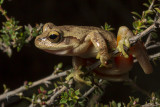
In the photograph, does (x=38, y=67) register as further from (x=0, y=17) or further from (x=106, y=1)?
(x=106, y=1)

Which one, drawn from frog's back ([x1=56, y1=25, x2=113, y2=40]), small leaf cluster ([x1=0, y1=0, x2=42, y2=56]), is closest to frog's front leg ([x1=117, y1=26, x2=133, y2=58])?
frog's back ([x1=56, y1=25, x2=113, y2=40])

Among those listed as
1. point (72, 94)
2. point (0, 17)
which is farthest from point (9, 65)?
point (72, 94)

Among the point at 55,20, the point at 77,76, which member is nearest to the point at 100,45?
the point at 77,76

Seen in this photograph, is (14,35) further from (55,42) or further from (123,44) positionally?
(123,44)

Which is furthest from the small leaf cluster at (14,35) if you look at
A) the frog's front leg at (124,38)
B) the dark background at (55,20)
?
the dark background at (55,20)

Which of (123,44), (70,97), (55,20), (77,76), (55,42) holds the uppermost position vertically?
(55,20)

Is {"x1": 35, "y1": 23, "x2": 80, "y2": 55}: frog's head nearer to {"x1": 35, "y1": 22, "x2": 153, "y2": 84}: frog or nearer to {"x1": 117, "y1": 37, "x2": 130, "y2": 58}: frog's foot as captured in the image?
{"x1": 35, "y1": 22, "x2": 153, "y2": 84}: frog
